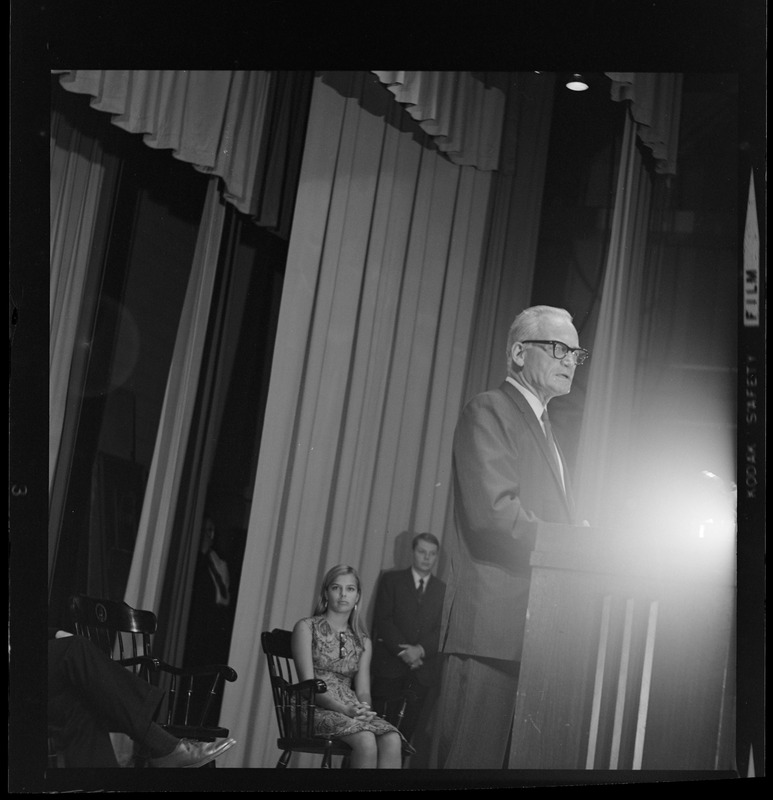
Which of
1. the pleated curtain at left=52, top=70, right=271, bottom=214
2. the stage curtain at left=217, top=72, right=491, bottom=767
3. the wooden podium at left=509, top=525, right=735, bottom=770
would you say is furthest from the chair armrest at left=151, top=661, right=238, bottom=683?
the pleated curtain at left=52, top=70, right=271, bottom=214

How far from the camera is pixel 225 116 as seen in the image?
344 cm

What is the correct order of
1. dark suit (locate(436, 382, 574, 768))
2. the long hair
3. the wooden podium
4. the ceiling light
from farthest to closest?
the ceiling light < the long hair < dark suit (locate(436, 382, 574, 768)) < the wooden podium

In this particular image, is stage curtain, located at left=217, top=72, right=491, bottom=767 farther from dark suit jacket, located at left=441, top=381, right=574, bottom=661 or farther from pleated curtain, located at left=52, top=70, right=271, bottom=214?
pleated curtain, located at left=52, top=70, right=271, bottom=214

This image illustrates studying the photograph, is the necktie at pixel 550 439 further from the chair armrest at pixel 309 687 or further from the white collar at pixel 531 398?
the chair armrest at pixel 309 687

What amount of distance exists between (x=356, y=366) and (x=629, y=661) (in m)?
1.18

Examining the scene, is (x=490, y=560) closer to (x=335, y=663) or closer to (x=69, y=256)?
(x=335, y=663)

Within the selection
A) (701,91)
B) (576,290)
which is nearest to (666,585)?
(576,290)

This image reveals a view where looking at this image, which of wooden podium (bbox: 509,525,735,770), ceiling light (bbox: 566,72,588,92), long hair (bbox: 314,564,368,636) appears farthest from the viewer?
ceiling light (bbox: 566,72,588,92)

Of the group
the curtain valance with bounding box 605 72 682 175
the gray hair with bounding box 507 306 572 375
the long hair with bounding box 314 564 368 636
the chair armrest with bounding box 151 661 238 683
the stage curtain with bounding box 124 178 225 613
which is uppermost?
the curtain valance with bounding box 605 72 682 175

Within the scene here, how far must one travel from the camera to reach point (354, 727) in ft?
10.5

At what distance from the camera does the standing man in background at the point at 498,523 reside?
315cm

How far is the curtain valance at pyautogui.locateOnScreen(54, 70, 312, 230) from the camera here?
344 cm

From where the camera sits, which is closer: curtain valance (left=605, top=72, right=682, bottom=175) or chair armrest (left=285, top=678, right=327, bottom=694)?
chair armrest (left=285, top=678, right=327, bottom=694)

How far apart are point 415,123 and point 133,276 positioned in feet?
3.33
